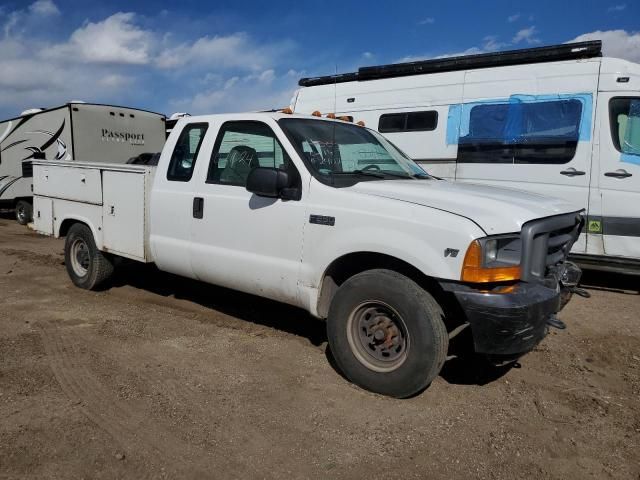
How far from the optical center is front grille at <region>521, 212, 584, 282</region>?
3.18 m

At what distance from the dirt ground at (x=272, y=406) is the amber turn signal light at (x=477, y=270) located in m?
0.93

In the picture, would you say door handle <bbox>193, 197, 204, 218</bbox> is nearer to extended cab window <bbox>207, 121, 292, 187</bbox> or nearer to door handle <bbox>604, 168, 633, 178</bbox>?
extended cab window <bbox>207, 121, 292, 187</bbox>

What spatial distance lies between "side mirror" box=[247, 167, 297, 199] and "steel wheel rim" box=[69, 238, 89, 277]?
126 inches

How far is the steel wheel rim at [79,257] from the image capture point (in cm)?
613

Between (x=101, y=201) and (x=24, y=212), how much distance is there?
10.4 m

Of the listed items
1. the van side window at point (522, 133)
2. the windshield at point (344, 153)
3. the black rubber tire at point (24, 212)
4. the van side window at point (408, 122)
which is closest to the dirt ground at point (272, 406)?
the windshield at point (344, 153)

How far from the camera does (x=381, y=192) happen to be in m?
3.65

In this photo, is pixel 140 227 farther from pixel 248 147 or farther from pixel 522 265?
pixel 522 265

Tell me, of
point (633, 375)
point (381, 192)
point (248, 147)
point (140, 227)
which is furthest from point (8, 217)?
point (633, 375)

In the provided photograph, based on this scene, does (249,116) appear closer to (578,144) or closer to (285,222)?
(285,222)

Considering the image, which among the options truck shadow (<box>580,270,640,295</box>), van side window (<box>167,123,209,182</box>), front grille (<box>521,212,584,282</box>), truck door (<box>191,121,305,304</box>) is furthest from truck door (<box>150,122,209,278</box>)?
truck shadow (<box>580,270,640,295</box>)

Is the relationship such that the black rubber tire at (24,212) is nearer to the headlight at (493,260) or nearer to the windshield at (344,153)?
the windshield at (344,153)

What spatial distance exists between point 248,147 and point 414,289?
2.02m

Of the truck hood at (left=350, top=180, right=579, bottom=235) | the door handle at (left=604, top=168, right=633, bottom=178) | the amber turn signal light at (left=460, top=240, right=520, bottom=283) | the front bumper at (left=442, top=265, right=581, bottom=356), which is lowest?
the front bumper at (left=442, top=265, right=581, bottom=356)
